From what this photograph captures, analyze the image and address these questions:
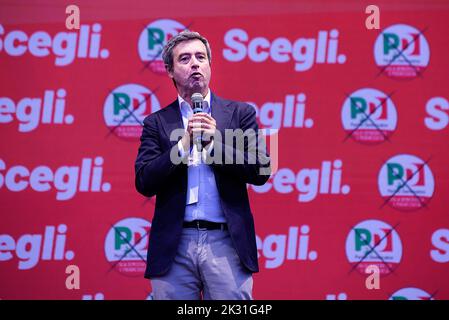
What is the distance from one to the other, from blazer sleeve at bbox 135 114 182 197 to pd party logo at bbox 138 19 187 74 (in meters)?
1.59

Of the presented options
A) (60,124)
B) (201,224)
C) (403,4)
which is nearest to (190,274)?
(201,224)

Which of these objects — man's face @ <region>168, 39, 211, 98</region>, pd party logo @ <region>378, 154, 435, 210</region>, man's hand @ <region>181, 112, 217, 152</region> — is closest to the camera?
man's hand @ <region>181, 112, 217, 152</region>

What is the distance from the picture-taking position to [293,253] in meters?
3.87

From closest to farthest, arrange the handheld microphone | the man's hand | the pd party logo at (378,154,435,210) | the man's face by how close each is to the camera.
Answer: the man's hand < the handheld microphone < the man's face < the pd party logo at (378,154,435,210)

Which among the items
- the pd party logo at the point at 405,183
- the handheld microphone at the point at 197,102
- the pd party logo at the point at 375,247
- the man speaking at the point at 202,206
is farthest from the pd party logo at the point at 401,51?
the handheld microphone at the point at 197,102

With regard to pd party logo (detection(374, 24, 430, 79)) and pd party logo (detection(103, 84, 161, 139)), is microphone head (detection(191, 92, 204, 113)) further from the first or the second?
pd party logo (detection(374, 24, 430, 79))

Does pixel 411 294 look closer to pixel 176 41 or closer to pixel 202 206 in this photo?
pixel 202 206

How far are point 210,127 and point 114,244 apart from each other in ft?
6.38

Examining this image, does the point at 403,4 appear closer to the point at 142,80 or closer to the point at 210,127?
the point at 142,80

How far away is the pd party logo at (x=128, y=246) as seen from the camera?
3863mm

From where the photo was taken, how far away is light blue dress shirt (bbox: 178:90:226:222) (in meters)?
2.22

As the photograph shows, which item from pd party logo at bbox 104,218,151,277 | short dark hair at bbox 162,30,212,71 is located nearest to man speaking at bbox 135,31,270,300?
short dark hair at bbox 162,30,212,71

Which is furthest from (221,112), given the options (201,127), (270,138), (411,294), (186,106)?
(411,294)

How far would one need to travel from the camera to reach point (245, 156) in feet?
7.33
